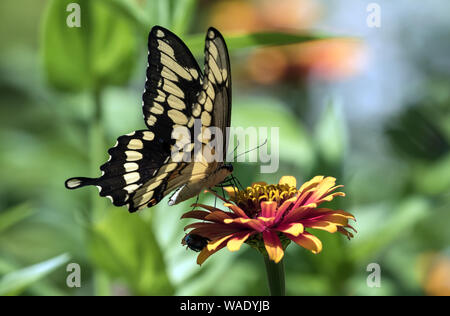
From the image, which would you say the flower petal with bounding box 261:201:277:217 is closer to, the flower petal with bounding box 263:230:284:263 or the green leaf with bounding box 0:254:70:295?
the flower petal with bounding box 263:230:284:263

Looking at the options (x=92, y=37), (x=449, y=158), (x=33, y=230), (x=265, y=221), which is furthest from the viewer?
(x=33, y=230)

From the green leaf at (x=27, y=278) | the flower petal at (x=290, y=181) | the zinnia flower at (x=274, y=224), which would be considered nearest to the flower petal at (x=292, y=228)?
the zinnia flower at (x=274, y=224)

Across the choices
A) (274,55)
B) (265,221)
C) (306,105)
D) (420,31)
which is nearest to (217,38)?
(265,221)

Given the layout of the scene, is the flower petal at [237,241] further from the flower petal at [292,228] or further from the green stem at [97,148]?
the green stem at [97,148]

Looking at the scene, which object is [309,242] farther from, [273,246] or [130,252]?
[130,252]
